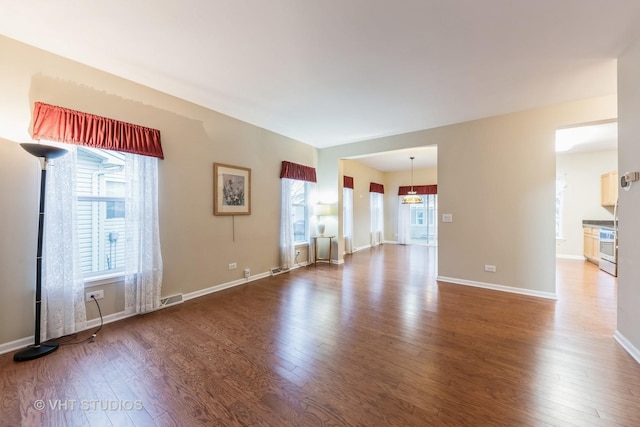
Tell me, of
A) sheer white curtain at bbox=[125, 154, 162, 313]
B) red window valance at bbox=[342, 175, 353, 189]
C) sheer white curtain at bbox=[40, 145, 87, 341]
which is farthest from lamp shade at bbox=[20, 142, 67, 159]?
red window valance at bbox=[342, 175, 353, 189]

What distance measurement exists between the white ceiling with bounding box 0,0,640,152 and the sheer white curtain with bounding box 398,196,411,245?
5.93 metres

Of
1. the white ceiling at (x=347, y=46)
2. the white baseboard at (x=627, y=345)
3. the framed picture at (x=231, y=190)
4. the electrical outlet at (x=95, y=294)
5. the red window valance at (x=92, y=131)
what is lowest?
the white baseboard at (x=627, y=345)

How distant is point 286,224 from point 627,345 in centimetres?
457

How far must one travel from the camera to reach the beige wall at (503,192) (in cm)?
357

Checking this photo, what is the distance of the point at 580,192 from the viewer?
6211 millimetres

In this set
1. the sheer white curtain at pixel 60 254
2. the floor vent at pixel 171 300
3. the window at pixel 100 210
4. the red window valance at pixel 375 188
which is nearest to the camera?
the sheer white curtain at pixel 60 254

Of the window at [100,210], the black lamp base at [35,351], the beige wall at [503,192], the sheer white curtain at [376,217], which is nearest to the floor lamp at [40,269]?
the black lamp base at [35,351]

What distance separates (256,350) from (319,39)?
2929 millimetres

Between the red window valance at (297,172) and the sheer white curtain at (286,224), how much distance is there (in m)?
0.13

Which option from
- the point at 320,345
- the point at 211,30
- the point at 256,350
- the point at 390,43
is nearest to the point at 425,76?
the point at 390,43

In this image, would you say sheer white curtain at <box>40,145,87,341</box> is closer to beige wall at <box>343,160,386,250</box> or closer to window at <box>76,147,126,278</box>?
window at <box>76,147,126,278</box>

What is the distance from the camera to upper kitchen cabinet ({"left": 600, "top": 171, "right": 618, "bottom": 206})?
17.5 feet

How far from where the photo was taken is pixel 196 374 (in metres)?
1.92

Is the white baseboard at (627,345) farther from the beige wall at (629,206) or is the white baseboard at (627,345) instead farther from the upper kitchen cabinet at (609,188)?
the upper kitchen cabinet at (609,188)
